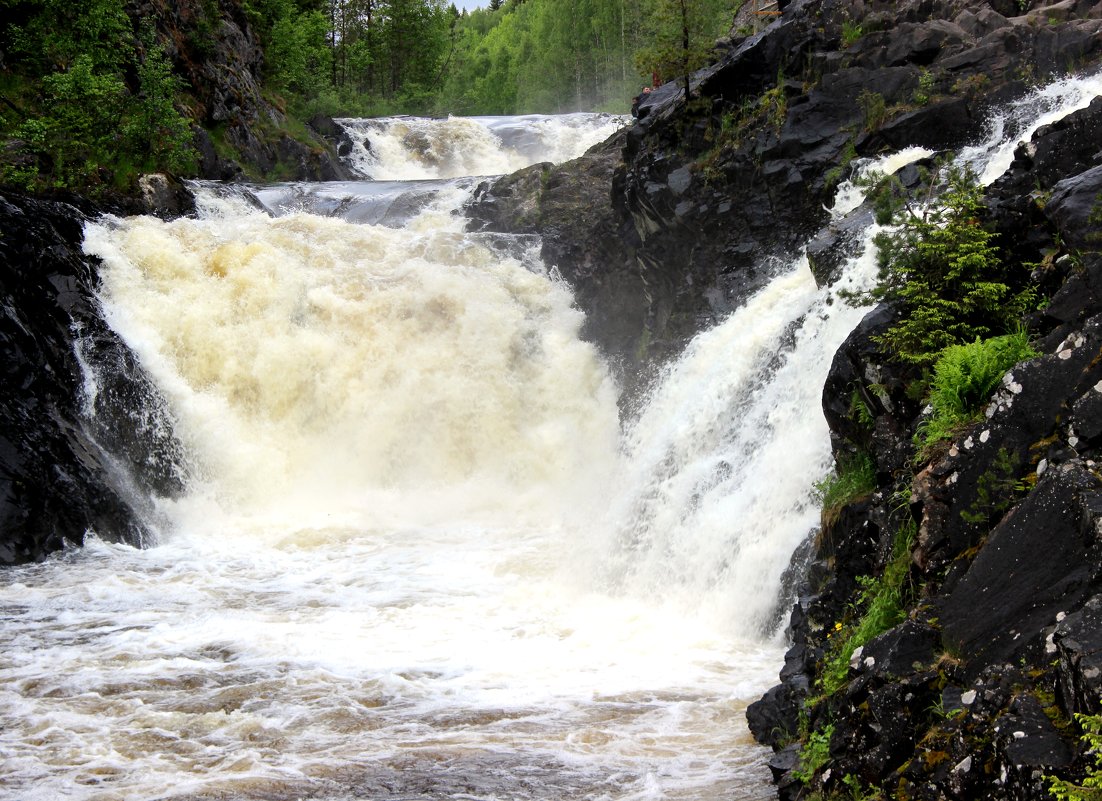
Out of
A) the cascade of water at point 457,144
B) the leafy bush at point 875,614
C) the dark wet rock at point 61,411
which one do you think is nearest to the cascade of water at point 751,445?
the leafy bush at point 875,614


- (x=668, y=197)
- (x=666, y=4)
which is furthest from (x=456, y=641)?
(x=666, y=4)

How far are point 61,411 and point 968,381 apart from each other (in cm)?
1513

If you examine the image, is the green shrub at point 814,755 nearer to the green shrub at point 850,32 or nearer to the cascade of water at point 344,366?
the cascade of water at point 344,366

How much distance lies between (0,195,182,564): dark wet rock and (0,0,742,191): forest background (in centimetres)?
361

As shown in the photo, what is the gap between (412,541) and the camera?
1664 centimetres

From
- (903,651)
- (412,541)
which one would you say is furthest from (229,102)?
(903,651)

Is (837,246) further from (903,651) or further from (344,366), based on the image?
(344,366)

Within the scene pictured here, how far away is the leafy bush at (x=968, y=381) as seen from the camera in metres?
7.54

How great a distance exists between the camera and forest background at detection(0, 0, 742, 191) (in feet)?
73.5

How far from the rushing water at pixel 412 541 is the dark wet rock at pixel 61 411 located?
0.53m

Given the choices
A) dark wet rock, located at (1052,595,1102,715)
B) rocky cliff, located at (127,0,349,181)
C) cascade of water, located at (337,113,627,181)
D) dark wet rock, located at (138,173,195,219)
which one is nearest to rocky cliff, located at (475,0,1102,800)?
dark wet rock, located at (1052,595,1102,715)

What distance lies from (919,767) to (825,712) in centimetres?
134

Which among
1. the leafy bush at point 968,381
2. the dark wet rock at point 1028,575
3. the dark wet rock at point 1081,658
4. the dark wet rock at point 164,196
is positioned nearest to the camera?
the dark wet rock at point 1081,658

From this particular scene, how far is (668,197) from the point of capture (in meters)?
19.8
